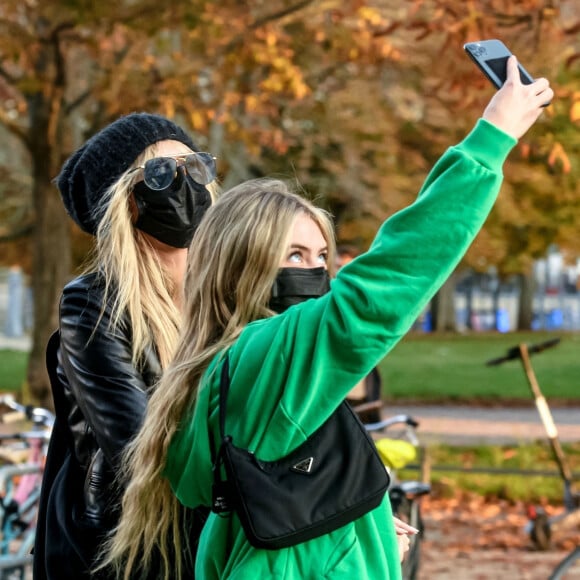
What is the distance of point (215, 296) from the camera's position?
2.34m

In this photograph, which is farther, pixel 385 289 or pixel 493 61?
pixel 493 61

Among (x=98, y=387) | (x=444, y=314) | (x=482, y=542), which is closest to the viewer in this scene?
(x=98, y=387)

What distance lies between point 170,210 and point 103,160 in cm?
22

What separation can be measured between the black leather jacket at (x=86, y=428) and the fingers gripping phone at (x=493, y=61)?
1026 millimetres

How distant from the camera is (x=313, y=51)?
1608cm

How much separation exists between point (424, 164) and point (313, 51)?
658 cm

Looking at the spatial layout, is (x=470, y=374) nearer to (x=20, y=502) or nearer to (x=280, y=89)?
(x=280, y=89)

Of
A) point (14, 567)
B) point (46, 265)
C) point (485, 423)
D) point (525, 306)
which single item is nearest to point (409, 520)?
point (14, 567)

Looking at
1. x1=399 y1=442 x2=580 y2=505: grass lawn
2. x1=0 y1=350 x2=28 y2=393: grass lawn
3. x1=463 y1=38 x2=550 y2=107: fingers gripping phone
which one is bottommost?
x1=0 y1=350 x2=28 y2=393: grass lawn

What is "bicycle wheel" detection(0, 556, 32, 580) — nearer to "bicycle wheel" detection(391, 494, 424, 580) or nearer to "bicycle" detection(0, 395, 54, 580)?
"bicycle" detection(0, 395, 54, 580)

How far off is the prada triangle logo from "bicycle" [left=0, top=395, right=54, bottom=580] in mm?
3966

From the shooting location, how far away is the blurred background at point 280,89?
34.4ft

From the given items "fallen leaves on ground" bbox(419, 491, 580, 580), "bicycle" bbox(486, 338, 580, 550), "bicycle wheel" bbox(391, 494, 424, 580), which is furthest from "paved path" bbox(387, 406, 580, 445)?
"bicycle wheel" bbox(391, 494, 424, 580)

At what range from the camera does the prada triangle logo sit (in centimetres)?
214
